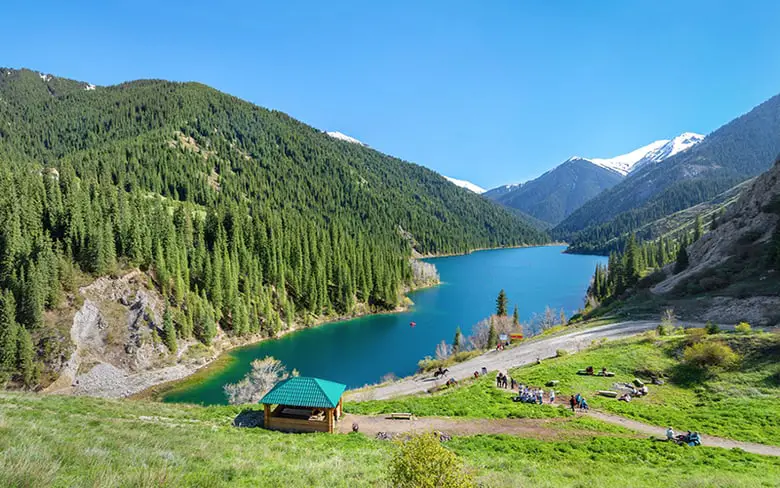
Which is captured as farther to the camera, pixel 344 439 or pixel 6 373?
pixel 6 373

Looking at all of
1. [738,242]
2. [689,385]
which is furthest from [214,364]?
[738,242]

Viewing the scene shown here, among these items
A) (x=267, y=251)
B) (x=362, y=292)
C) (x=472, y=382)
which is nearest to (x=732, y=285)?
(x=472, y=382)

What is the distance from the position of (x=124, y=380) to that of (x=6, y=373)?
42.6 feet

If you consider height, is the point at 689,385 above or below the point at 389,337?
above

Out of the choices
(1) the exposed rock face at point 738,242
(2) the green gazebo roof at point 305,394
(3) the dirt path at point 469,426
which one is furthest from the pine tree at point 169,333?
(1) the exposed rock face at point 738,242

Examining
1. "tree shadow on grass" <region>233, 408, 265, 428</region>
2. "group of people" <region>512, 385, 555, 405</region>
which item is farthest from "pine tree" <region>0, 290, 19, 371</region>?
"group of people" <region>512, 385, 555, 405</region>

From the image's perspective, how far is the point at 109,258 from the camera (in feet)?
221

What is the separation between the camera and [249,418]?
29047 mm

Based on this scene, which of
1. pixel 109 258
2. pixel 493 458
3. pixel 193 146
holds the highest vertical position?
pixel 193 146

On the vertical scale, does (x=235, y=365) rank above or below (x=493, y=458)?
below

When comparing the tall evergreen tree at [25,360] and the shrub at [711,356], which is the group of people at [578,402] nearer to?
the shrub at [711,356]

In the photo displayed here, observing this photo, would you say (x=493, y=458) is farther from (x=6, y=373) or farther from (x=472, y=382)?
(x=6, y=373)

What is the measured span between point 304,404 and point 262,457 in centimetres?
912

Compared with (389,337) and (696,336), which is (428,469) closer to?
(696,336)
